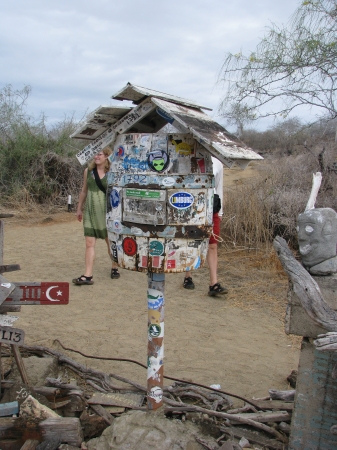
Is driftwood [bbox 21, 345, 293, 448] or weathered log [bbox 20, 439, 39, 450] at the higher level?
driftwood [bbox 21, 345, 293, 448]

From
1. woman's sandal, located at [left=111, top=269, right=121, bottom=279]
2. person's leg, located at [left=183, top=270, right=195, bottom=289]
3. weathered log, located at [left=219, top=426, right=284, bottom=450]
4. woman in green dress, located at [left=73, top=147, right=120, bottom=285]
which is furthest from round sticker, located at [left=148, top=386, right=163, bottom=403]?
woman's sandal, located at [left=111, top=269, right=121, bottom=279]

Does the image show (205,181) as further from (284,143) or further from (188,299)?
(284,143)

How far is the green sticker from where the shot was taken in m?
2.39

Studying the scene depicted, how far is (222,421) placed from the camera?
110 inches

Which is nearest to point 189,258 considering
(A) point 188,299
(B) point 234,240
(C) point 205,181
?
(C) point 205,181

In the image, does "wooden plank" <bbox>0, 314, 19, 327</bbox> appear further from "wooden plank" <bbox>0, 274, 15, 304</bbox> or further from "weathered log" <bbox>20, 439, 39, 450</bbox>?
"weathered log" <bbox>20, 439, 39, 450</bbox>

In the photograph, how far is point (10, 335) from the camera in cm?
259

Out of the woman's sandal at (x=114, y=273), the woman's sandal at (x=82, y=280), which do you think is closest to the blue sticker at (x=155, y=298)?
the woman's sandal at (x=82, y=280)

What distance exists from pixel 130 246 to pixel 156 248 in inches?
6.3

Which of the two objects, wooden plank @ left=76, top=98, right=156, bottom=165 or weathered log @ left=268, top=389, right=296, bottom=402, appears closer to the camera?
wooden plank @ left=76, top=98, right=156, bottom=165

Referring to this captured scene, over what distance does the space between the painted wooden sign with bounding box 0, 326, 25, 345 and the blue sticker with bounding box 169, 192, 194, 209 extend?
1174 millimetres

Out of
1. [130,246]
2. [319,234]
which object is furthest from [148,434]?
[319,234]

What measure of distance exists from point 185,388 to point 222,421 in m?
0.44

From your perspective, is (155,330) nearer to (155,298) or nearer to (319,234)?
(155,298)
